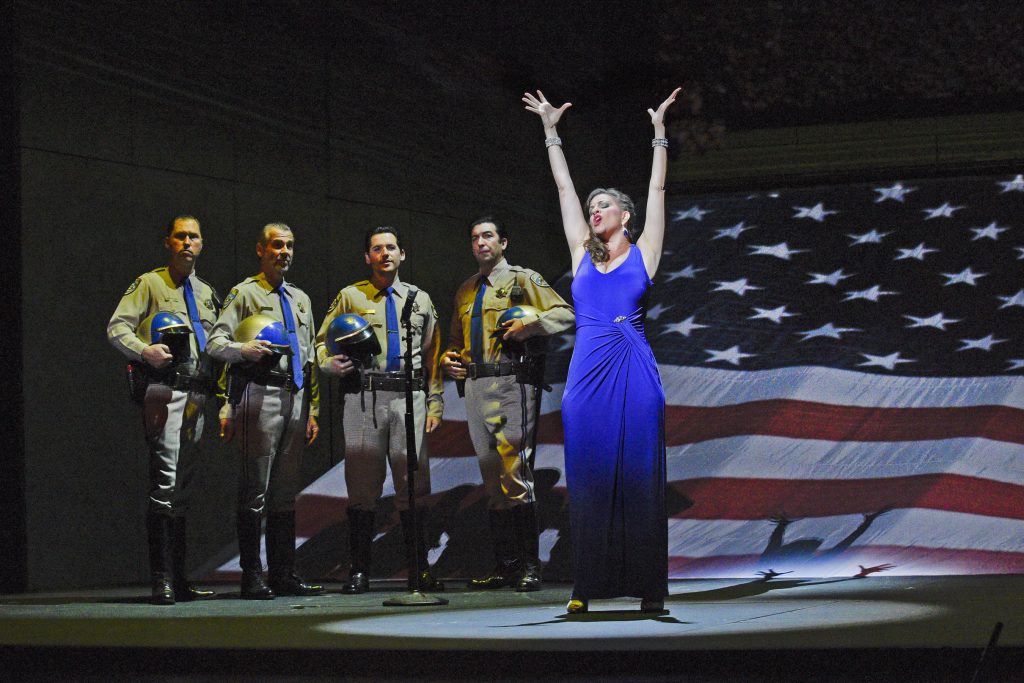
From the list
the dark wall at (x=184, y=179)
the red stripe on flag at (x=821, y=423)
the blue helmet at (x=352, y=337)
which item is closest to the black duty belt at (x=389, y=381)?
the blue helmet at (x=352, y=337)

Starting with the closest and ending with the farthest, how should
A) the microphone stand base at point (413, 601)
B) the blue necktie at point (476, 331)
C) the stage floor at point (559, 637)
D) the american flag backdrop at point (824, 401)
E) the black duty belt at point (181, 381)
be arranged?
the stage floor at point (559, 637) < the microphone stand base at point (413, 601) < the black duty belt at point (181, 381) < the blue necktie at point (476, 331) < the american flag backdrop at point (824, 401)

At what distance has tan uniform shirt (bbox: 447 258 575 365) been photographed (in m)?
5.93

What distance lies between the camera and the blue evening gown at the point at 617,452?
177 inches

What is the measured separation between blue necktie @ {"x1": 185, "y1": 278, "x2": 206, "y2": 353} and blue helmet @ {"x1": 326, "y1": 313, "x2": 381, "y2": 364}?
551 millimetres

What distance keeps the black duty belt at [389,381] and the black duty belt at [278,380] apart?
327mm

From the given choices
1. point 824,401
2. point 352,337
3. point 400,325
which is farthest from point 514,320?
point 824,401

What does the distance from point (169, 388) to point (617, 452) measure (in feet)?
7.08

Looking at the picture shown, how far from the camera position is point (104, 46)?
22.4 feet

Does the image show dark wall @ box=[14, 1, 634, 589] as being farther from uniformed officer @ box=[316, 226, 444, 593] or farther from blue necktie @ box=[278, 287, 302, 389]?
uniformed officer @ box=[316, 226, 444, 593]

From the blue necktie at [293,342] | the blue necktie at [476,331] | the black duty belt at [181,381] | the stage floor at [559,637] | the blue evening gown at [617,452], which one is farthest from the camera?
the blue necktie at [476,331]

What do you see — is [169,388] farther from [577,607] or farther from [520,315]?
[577,607]

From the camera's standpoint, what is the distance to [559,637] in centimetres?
379

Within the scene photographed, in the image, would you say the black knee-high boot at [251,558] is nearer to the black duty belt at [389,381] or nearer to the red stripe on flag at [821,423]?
the black duty belt at [389,381]

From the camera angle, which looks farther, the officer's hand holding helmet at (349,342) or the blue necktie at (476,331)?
the blue necktie at (476,331)
